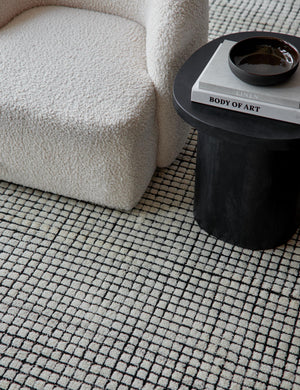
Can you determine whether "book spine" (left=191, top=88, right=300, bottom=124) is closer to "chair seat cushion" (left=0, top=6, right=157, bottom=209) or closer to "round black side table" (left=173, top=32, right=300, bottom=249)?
"round black side table" (left=173, top=32, right=300, bottom=249)

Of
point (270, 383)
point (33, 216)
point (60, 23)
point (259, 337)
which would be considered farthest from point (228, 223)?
point (60, 23)

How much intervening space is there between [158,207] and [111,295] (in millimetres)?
305

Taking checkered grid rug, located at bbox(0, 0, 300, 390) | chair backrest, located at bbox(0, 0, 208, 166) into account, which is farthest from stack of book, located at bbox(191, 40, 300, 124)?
checkered grid rug, located at bbox(0, 0, 300, 390)

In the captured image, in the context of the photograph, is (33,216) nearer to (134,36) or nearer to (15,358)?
(15,358)

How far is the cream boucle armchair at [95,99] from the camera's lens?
1.27m

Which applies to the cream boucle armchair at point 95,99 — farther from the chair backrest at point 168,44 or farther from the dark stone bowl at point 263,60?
the dark stone bowl at point 263,60

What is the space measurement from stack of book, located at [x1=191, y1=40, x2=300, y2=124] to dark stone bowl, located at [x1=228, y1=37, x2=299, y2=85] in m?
0.02

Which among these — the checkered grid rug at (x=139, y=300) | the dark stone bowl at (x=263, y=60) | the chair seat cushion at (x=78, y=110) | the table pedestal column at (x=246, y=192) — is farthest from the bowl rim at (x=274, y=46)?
the checkered grid rug at (x=139, y=300)

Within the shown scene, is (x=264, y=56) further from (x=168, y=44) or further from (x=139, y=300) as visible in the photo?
(x=139, y=300)

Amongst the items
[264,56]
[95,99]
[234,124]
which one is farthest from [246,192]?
[95,99]

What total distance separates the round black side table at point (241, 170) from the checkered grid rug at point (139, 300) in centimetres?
6

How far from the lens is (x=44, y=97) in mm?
1293

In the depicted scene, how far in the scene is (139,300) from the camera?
1.24 meters

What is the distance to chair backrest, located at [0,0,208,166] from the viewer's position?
50.5 inches
